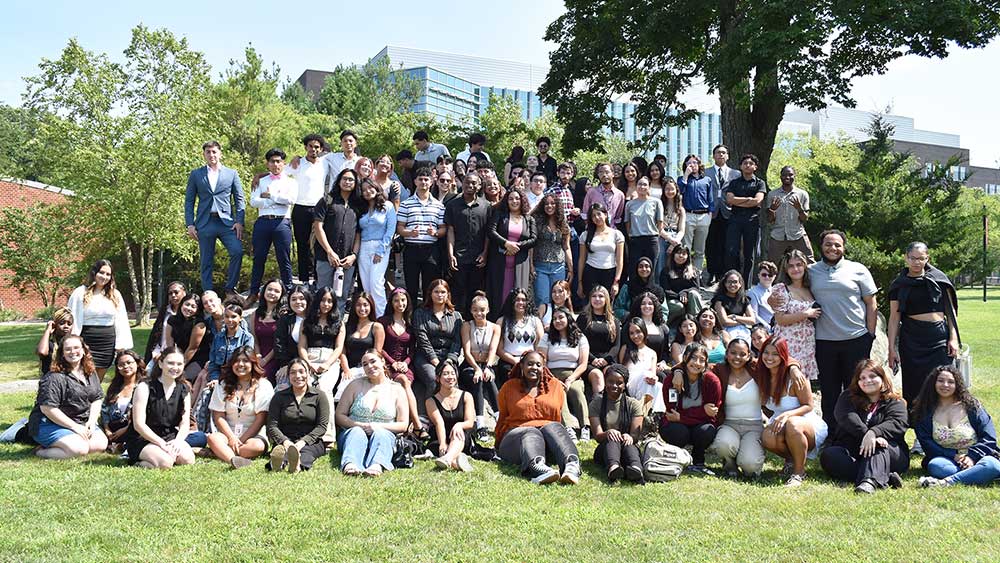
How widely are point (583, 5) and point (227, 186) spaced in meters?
10.6

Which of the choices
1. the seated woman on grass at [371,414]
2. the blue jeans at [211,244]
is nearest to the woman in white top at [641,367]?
the seated woman on grass at [371,414]

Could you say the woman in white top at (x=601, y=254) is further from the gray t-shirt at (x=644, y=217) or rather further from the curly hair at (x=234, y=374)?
the curly hair at (x=234, y=374)

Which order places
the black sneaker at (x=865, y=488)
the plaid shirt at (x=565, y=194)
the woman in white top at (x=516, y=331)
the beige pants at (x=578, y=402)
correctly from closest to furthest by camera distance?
the black sneaker at (x=865, y=488)
the beige pants at (x=578, y=402)
the woman in white top at (x=516, y=331)
the plaid shirt at (x=565, y=194)

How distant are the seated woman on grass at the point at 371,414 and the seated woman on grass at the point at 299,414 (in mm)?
188

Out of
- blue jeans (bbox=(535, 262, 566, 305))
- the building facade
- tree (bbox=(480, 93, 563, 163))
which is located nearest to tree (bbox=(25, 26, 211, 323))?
tree (bbox=(480, 93, 563, 163))

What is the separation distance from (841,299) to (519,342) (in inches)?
130

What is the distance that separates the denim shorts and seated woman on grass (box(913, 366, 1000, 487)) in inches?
303

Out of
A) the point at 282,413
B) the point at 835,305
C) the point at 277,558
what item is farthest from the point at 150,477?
the point at 835,305

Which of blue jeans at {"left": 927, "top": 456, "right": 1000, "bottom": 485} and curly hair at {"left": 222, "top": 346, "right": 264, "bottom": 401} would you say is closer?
blue jeans at {"left": 927, "top": 456, "right": 1000, "bottom": 485}

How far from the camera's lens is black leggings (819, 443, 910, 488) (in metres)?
6.29

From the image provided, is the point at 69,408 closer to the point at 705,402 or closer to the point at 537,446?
the point at 537,446

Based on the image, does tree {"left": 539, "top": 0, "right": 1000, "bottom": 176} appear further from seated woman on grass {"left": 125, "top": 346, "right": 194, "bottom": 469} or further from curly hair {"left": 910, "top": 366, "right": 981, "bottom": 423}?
seated woman on grass {"left": 125, "top": 346, "right": 194, "bottom": 469}

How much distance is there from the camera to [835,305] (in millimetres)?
7305

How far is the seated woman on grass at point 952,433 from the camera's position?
20.7 ft
